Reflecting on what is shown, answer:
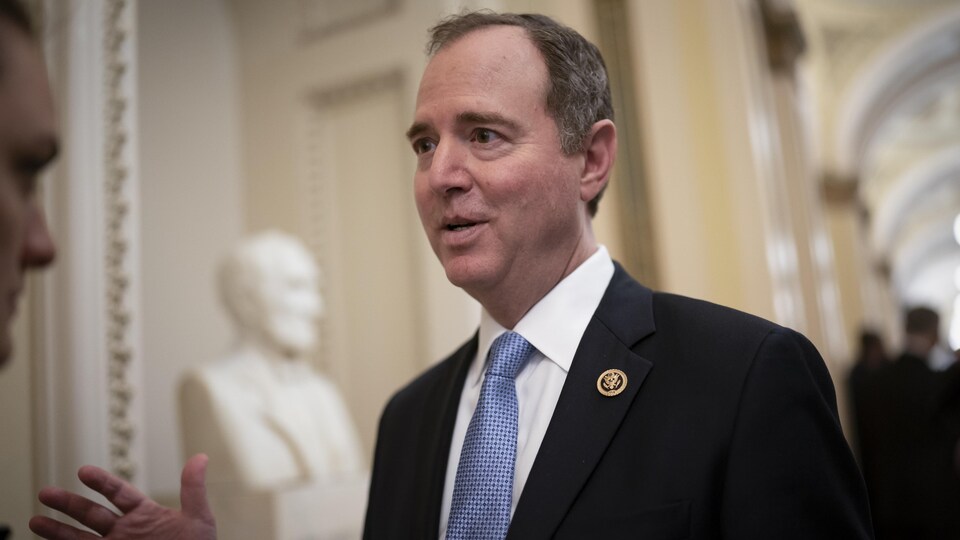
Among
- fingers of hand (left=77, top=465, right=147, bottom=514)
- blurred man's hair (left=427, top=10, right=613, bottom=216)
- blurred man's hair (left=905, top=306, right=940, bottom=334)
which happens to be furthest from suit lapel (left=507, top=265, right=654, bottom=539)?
blurred man's hair (left=905, top=306, right=940, bottom=334)

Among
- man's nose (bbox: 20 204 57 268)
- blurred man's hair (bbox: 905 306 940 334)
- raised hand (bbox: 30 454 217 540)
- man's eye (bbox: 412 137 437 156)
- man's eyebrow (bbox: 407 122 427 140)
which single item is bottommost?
blurred man's hair (bbox: 905 306 940 334)

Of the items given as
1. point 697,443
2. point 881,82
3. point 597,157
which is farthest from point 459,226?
point 881,82

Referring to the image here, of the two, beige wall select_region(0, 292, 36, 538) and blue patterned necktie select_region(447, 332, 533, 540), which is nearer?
blue patterned necktie select_region(447, 332, 533, 540)

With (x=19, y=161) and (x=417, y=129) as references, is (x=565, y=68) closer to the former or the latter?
(x=417, y=129)

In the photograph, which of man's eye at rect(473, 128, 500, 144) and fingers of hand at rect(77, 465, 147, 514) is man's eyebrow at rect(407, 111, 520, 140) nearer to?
man's eye at rect(473, 128, 500, 144)

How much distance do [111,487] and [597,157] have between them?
1.00m

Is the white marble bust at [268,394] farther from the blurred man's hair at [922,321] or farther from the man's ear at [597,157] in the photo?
the blurred man's hair at [922,321]

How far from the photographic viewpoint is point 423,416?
176cm

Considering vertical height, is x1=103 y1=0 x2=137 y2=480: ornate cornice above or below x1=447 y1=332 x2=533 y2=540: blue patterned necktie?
above

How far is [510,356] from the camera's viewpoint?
5.01ft

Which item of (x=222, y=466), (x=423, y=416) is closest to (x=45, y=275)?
(x=423, y=416)

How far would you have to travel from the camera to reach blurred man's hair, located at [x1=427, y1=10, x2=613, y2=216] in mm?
1540

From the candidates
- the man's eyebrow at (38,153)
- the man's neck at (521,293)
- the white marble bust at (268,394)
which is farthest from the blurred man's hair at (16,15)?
the white marble bust at (268,394)

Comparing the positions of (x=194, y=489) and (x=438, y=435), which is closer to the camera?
(x=194, y=489)
